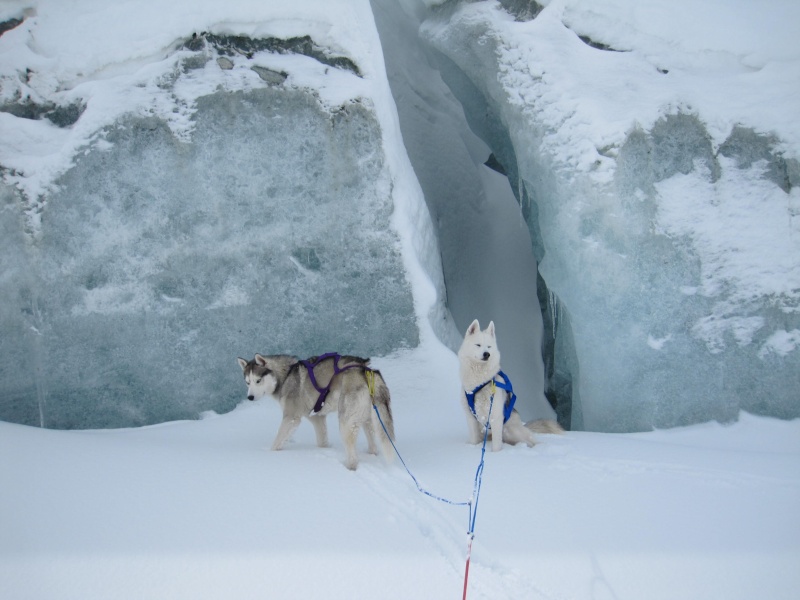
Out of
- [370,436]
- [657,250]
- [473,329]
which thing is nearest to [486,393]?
[473,329]

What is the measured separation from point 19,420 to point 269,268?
259cm

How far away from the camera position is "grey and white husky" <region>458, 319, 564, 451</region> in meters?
4.76

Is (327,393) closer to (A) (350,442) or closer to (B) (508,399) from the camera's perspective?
(A) (350,442)

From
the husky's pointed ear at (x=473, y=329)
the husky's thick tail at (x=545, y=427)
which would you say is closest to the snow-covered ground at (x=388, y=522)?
the husky's thick tail at (x=545, y=427)

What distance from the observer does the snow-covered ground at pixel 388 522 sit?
2764 mm

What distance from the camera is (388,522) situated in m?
3.33

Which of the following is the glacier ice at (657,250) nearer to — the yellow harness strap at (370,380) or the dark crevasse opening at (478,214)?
the dark crevasse opening at (478,214)

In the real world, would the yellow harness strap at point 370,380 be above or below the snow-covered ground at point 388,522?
above

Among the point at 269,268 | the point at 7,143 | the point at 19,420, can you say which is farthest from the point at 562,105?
the point at 19,420

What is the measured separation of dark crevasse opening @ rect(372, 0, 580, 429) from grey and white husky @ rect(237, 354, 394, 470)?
119 inches

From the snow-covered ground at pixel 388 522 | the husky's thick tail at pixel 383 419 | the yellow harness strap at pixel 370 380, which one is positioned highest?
the yellow harness strap at pixel 370 380

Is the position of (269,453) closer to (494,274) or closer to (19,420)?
(19,420)

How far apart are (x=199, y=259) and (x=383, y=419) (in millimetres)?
2815

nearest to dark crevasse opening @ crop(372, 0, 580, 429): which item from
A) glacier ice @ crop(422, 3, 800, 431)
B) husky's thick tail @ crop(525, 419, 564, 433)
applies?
glacier ice @ crop(422, 3, 800, 431)
